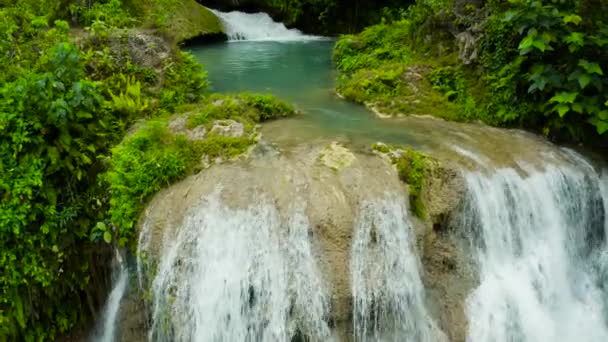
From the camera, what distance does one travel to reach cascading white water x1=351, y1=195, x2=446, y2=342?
5020 millimetres

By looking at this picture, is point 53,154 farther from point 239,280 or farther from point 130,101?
point 239,280

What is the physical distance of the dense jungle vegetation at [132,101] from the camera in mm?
5375

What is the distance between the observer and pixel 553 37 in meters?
7.22

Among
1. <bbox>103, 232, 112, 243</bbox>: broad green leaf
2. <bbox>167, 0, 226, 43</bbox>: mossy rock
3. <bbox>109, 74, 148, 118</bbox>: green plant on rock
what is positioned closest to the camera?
<bbox>103, 232, 112, 243</bbox>: broad green leaf

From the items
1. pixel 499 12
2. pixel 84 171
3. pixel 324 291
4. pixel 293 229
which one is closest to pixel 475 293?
pixel 324 291

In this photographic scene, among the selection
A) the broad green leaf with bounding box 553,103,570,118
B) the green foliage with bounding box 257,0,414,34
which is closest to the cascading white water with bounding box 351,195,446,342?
the broad green leaf with bounding box 553,103,570,118

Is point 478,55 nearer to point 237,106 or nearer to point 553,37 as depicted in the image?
point 553,37

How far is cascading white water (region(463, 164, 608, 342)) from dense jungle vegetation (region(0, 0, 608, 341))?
1.30 meters

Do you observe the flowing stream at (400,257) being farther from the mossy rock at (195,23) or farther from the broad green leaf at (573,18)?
the mossy rock at (195,23)

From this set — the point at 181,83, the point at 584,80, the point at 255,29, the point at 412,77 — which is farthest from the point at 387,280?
the point at 255,29

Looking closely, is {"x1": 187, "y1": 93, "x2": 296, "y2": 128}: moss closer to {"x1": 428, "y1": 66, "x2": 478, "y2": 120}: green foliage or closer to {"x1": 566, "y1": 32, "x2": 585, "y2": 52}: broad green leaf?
{"x1": 428, "y1": 66, "x2": 478, "y2": 120}: green foliage

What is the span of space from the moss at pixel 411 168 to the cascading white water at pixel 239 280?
51.8 inches

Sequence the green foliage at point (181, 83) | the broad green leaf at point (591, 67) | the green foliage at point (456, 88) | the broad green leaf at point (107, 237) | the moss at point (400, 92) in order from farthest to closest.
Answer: the moss at point (400, 92) → the green foliage at point (456, 88) → the green foliage at point (181, 83) → the broad green leaf at point (591, 67) → the broad green leaf at point (107, 237)

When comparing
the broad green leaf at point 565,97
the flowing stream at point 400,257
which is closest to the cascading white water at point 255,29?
the flowing stream at point 400,257
